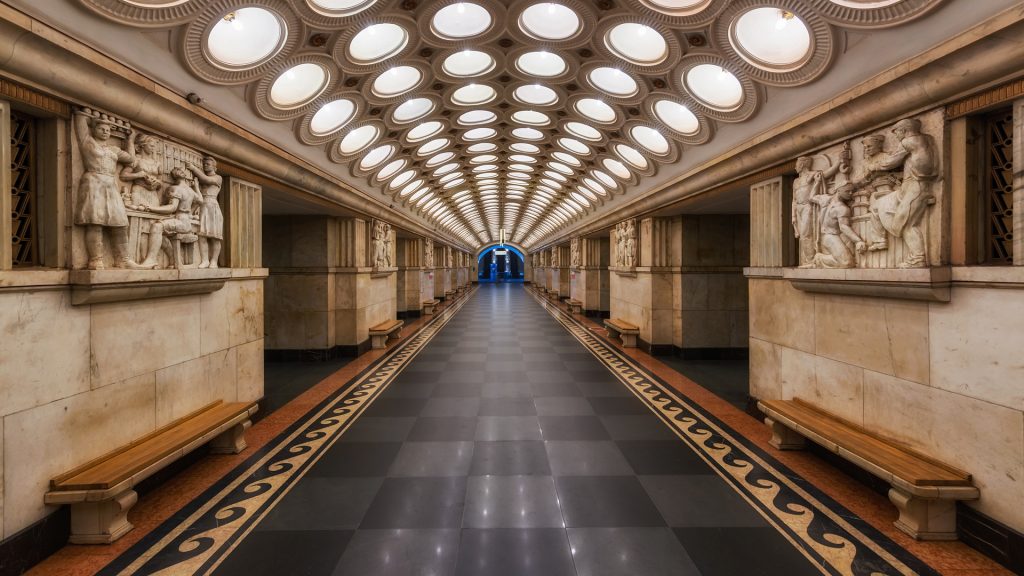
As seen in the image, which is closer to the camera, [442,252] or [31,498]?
[31,498]

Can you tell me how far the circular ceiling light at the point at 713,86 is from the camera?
5.10 m

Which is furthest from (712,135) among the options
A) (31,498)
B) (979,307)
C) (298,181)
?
(31,498)

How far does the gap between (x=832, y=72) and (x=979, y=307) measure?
7.17 feet

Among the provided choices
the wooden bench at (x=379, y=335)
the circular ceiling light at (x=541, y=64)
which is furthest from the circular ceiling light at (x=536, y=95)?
the wooden bench at (x=379, y=335)

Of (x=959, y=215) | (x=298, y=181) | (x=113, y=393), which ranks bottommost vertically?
(x=113, y=393)

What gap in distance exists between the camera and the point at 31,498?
8.39 ft

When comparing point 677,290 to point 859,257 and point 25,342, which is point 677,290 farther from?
point 25,342

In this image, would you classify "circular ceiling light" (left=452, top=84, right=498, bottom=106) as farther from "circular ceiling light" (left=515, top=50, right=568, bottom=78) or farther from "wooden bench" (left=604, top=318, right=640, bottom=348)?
"wooden bench" (left=604, top=318, right=640, bottom=348)

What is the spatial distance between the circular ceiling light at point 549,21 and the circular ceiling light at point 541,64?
21.3 inches

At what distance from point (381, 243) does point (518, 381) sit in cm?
540

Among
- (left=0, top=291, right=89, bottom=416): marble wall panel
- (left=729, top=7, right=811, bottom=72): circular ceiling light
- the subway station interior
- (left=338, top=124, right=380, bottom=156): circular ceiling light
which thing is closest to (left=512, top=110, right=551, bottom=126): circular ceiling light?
the subway station interior

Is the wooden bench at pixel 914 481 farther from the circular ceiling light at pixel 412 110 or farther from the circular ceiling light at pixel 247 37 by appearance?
the circular ceiling light at pixel 412 110

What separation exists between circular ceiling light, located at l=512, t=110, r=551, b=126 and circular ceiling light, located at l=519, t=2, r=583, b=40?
2.75 meters

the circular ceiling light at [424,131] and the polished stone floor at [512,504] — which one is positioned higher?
the circular ceiling light at [424,131]
